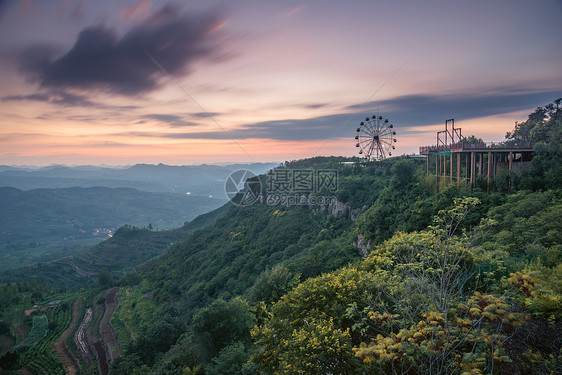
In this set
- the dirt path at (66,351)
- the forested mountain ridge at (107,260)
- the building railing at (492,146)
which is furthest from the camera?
the forested mountain ridge at (107,260)

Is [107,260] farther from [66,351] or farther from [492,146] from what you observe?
[492,146]

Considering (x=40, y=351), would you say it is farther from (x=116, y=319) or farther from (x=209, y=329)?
(x=209, y=329)

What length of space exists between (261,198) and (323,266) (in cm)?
5053

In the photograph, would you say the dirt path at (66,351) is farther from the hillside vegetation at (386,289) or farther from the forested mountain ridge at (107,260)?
the forested mountain ridge at (107,260)

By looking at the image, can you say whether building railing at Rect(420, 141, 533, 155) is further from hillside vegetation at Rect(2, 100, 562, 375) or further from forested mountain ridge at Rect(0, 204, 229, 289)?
forested mountain ridge at Rect(0, 204, 229, 289)

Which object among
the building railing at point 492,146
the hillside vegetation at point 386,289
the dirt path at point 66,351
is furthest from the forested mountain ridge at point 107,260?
the building railing at point 492,146

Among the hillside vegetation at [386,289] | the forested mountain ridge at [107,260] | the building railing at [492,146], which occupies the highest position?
the building railing at [492,146]

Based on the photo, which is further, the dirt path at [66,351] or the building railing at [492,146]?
the dirt path at [66,351]

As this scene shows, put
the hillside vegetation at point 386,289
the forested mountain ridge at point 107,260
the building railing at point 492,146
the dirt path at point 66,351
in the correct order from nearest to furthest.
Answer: the hillside vegetation at point 386,289 → the building railing at point 492,146 → the dirt path at point 66,351 → the forested mountain ridge at point 107,260

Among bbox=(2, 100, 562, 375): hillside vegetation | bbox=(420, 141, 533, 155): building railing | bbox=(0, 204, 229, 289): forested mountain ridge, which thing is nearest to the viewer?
bbox=(2, 100, 562, 375): hillside vegetation

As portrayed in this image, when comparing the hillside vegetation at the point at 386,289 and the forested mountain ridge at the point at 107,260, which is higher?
the hillside vegetation at the point at 386,289

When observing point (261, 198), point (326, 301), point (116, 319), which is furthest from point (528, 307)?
point (116, 319)

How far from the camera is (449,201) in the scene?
2120 centimetres

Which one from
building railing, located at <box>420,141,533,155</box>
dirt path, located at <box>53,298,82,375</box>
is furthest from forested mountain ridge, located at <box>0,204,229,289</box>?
building railing, located at <box>420,141,533,155</box>
